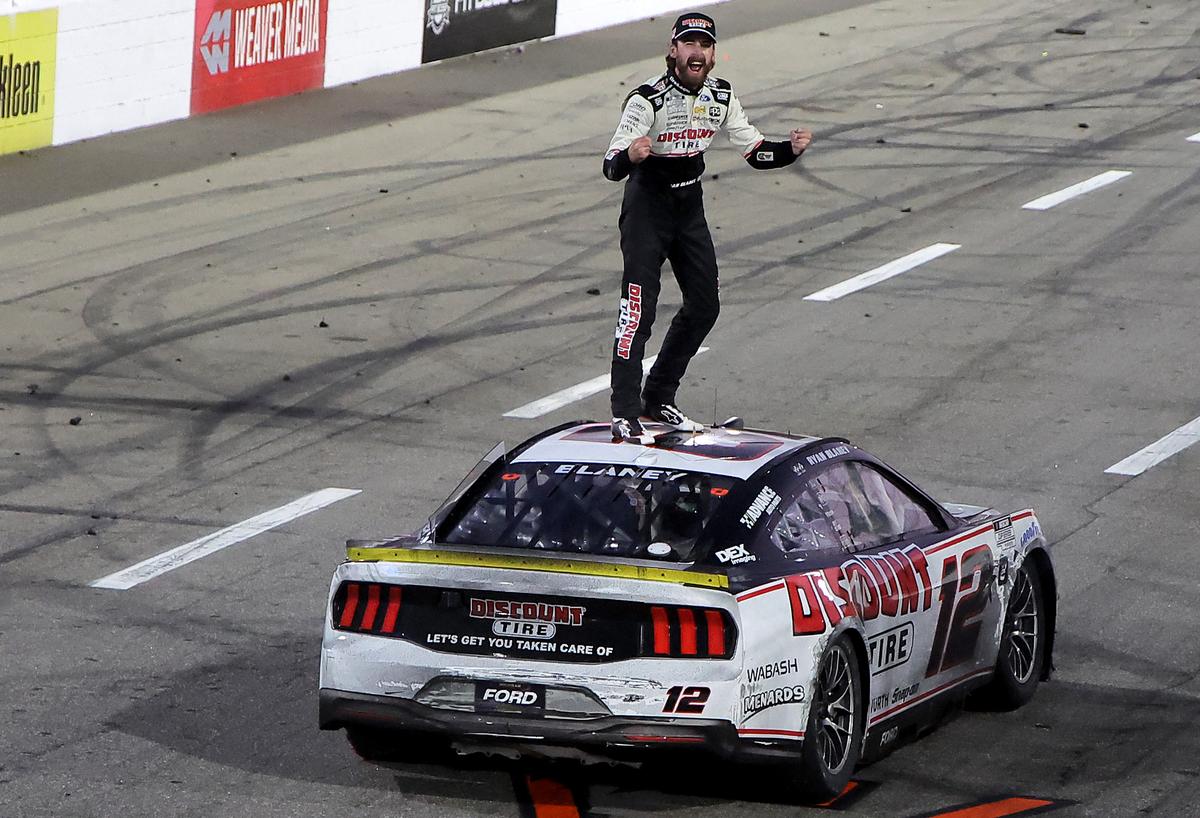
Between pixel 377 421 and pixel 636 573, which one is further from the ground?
pixel 636 573

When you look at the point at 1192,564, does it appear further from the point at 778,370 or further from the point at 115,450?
the point at 115,450

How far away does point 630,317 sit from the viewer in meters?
10.6

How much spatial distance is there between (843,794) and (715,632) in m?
0.95

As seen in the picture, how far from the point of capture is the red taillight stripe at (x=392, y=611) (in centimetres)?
735

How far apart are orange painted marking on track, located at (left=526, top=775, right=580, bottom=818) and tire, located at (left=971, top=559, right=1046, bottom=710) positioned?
6.86ft

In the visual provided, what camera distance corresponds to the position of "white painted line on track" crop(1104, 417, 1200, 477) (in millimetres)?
13141

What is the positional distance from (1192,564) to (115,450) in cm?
631

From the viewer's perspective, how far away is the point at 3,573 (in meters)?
10.5

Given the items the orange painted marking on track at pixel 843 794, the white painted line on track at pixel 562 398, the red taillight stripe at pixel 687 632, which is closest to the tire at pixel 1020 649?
the orange painted marking on track at pixel 843 794

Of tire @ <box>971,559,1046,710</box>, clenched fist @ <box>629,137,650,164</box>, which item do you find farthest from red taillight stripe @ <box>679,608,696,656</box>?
clenched fist @ <box>629,137,650,164</box>

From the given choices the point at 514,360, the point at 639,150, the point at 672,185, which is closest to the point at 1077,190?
the point at 514,360

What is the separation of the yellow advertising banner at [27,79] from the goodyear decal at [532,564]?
14122mm

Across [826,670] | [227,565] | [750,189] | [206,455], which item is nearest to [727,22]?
[750,189]

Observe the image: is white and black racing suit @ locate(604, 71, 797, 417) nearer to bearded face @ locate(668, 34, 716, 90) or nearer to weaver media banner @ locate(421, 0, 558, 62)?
bearded face @ locate(668, 34, 716, 90)
